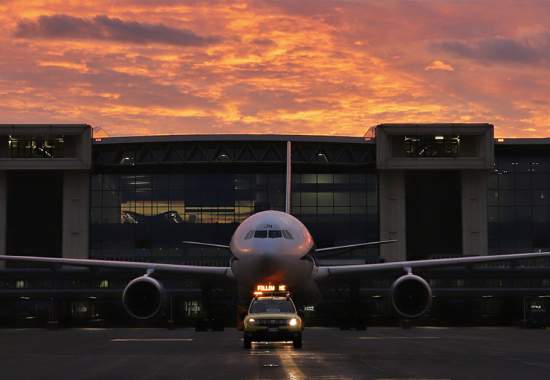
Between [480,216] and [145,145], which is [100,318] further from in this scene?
[480,216]

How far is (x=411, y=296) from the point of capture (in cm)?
4503

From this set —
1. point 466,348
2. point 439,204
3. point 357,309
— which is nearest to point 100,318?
point 439,204

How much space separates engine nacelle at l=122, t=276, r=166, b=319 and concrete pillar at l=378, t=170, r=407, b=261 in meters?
41.0

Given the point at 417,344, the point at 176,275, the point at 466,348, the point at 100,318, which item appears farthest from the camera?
the point at 100,318

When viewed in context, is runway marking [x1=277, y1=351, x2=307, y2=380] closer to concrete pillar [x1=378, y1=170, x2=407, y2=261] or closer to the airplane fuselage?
the airplane fuselage

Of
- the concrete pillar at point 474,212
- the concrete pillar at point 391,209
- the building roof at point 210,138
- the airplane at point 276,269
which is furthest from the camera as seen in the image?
the concrete pillar at point 391,209

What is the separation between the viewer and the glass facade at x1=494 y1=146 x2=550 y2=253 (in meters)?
85.5

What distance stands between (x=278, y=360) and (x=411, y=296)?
66.3 feet

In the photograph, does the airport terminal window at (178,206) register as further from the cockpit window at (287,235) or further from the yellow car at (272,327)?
the yellow car at (272,327)

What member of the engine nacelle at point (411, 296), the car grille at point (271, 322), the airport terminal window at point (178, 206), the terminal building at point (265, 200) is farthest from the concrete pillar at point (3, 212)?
the car grille at point (271, 322)

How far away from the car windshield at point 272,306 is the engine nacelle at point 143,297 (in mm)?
11216

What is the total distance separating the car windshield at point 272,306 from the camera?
33.3 metres

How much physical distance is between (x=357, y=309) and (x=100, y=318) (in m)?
36.7

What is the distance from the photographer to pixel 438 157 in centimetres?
8400
